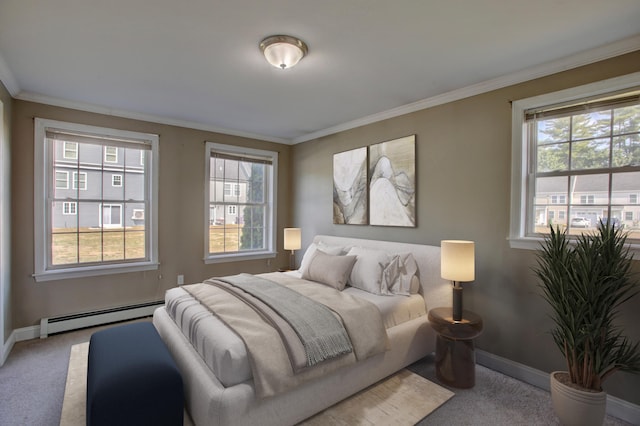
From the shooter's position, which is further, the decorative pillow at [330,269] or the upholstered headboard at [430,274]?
the decorative pillow at [330,269]

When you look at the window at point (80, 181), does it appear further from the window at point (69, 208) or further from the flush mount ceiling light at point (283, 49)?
the flush mount ceiling light at point (283, 49)

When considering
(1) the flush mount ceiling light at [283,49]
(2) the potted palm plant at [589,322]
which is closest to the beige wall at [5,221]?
(1) the flush mount ceiling light at [283,49]

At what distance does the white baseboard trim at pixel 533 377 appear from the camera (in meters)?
2.13

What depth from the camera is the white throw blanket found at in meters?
1.80

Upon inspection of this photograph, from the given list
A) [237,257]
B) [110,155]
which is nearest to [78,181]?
[110,155]

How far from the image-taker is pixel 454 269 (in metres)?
2.52

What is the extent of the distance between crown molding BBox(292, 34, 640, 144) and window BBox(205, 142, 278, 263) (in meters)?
1.84

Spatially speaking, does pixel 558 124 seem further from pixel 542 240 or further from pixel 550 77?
pixel 542 240

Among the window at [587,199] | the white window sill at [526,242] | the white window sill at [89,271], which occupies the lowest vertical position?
the white window sill at [89,271]

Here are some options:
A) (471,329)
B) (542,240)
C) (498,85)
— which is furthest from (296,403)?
(498,85)

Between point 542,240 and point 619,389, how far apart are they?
114 cm

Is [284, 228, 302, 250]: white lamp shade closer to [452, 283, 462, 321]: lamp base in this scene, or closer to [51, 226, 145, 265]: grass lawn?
[51, 226, 145, 265]: grass lawn

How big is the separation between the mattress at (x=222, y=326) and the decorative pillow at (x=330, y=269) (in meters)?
0.14

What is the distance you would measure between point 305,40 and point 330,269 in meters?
2.13
